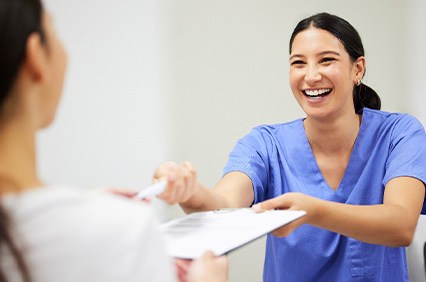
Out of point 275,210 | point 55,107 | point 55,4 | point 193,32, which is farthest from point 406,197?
point 55,4

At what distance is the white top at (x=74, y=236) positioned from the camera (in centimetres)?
43

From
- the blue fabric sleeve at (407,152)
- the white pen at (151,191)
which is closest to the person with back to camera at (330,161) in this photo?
the blue fabric sleeve at (407,152)

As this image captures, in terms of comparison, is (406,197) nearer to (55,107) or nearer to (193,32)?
(55,107)

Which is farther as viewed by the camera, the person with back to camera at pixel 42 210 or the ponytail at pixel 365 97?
the ponytail at pixel 365 97

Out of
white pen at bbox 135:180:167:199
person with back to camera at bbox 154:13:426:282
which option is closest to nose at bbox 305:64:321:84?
person with back to camera at bbox 154:13:426:282

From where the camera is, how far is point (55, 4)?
1.59m

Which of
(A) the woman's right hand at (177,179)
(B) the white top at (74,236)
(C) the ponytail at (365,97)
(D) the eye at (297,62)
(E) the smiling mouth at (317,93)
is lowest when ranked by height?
(A) the woman's right hand at (177,179)

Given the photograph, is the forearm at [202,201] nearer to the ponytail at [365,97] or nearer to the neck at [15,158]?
the neck at [15,158]

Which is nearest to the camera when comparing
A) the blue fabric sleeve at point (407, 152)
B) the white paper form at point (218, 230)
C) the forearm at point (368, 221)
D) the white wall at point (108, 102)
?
the white paper form at point (218, 230)

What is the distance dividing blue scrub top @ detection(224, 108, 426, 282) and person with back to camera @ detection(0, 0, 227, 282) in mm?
727

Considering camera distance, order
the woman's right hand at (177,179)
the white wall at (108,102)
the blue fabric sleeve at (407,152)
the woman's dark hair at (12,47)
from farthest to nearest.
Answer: the white wall at (108,102) → the blue fabric sleeve at (407,152) → the woman's right hand at (177,179) → the woman's dark hair at (12,47)

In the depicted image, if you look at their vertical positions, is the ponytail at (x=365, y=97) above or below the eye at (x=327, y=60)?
below

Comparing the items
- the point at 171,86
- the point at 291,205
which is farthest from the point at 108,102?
the point at 291,205

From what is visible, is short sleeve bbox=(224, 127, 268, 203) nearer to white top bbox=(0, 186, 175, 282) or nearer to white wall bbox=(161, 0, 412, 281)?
white wall bbox=(161, 0, 412, 281)
